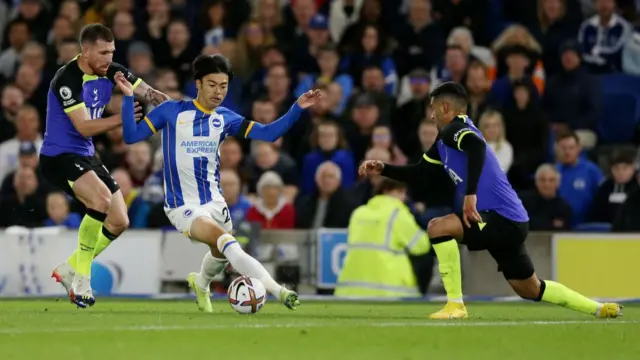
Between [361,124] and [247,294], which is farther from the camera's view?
[361,124]

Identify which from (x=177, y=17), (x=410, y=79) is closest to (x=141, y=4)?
(x=177, y=17)

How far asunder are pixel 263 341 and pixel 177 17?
37.8 feet

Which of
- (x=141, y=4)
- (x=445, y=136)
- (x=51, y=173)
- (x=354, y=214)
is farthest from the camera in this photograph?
(x=141, y=4)

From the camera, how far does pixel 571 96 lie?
58.0 feet

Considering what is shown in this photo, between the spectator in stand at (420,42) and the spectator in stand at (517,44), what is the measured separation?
0.75 metres

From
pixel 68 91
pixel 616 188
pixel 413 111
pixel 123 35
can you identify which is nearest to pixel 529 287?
pixel 68 91

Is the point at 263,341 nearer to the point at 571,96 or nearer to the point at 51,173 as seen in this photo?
the point at 51,173

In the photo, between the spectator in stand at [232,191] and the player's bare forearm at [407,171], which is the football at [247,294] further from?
the spectator in stand at [232,191]

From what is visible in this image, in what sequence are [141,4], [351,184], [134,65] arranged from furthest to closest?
[141,4]
[134,65]
[351,184]

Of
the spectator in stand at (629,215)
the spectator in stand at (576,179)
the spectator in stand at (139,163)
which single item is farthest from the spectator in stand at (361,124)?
the spectator in stand at (629,215)

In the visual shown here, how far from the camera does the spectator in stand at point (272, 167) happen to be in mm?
17547

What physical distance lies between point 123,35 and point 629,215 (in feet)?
24.4

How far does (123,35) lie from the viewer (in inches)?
779

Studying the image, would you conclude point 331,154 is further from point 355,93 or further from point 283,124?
point 283,124
